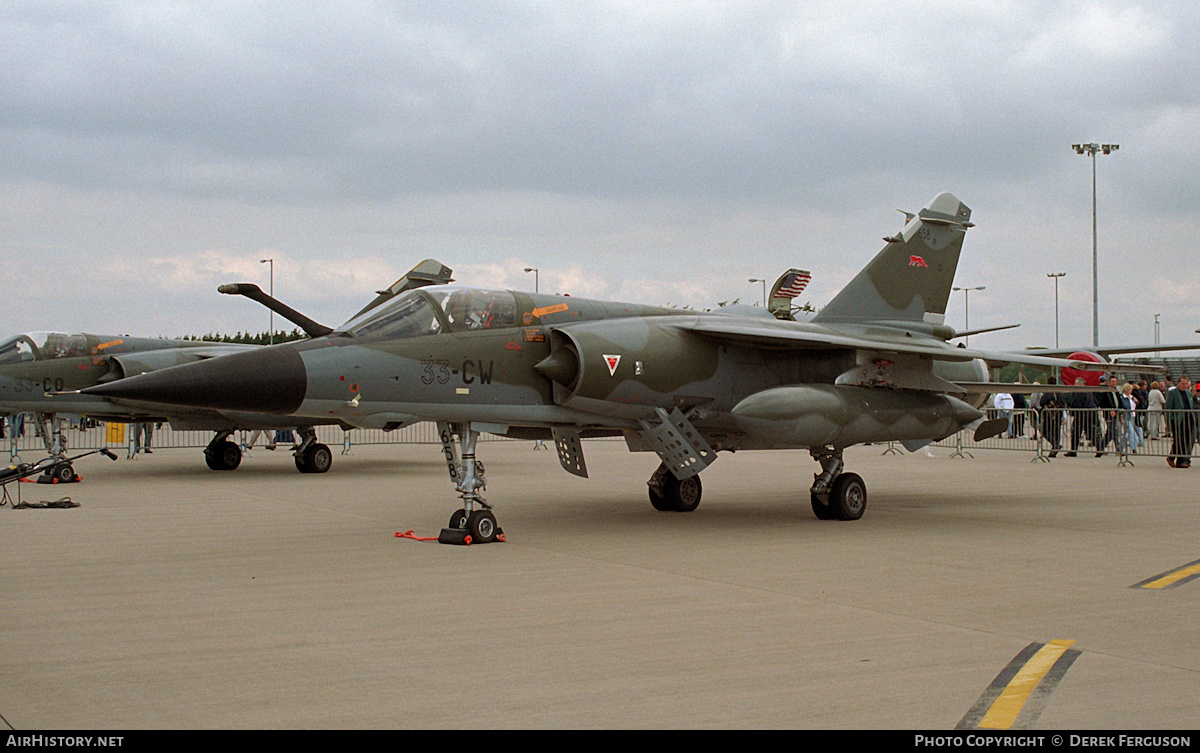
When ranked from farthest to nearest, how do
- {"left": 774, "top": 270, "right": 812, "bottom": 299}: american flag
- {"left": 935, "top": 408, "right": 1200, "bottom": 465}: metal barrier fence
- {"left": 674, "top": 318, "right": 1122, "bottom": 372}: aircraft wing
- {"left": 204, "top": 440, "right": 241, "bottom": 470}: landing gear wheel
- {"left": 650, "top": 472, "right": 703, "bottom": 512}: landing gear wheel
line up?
{"left": 935, "top": 408, "right": 1200, "bottom": 465}: metal barrier fence < {"left": 774, "top": 270, "right": 812, "bottom": 299}: american flag < {"left": 204, "top": 440, "right": 241, "bottom": 470}: landing gear wheel < {"left": 650, "top": 472, "right": 703, "bottom": 512}: landing gear wheel < {"left": 674, "top": 318, "right": 1122, "bottom": 372}: aircraft wing

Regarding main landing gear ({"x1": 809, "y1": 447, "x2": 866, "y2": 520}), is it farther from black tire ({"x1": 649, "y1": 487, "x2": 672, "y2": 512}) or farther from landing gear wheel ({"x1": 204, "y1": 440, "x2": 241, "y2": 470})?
landing gear wheel ({"x1": 204, "y1": 440, "x2": 241, "y2": 470})

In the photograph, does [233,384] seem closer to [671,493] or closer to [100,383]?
[671,493]

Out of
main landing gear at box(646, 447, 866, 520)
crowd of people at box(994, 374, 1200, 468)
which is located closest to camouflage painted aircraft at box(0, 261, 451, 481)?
main landing gear at box(646, 447, 866, 520)

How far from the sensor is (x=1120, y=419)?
2150cm

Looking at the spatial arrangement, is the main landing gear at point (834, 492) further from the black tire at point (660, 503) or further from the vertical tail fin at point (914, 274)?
the vertical tail fin at point (914, 274)

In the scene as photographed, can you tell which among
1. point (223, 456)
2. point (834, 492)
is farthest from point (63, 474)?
point (834, 492)

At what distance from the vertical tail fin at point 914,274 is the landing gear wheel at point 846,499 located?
2.43 metres

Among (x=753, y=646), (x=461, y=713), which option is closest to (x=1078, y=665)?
(x=753, y=646)

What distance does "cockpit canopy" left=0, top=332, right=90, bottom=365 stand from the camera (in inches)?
657

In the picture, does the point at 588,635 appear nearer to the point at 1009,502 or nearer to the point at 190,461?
the point at 1009,502

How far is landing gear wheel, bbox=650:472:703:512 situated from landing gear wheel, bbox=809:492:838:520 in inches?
58.5

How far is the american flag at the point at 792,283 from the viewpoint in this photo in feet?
66.4

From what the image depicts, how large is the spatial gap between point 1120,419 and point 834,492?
13.4m

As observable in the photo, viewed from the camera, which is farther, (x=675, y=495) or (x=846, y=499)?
(x=675, y=495)
